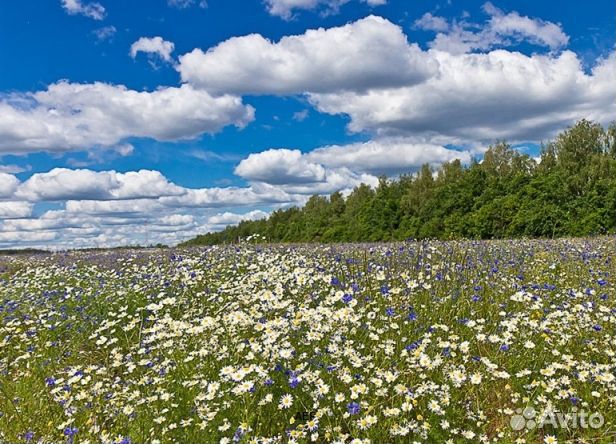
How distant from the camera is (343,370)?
412 centimetres

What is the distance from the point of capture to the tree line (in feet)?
110

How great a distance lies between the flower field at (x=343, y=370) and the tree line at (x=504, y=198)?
20.6 metres

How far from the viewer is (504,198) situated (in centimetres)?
3678

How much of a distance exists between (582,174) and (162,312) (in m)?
38.0

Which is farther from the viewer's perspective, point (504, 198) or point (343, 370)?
point (504, 198)

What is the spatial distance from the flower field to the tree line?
20614 mm

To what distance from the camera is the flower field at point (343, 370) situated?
12.5 ft

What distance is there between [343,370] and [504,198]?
35.7m

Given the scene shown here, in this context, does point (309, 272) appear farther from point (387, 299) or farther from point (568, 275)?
point (568, 275)

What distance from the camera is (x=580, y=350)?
4.98 meters

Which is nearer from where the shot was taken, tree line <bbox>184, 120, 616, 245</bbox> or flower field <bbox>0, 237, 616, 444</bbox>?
flower field <bbox>0, 237, 616, 444</bbox>

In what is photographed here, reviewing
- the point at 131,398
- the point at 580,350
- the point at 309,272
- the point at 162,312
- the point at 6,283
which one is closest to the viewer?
→ the point at 131,398

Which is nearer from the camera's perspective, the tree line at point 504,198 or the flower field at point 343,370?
the flower field at point 343,370

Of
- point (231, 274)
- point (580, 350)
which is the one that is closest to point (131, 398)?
point (580, 350)
